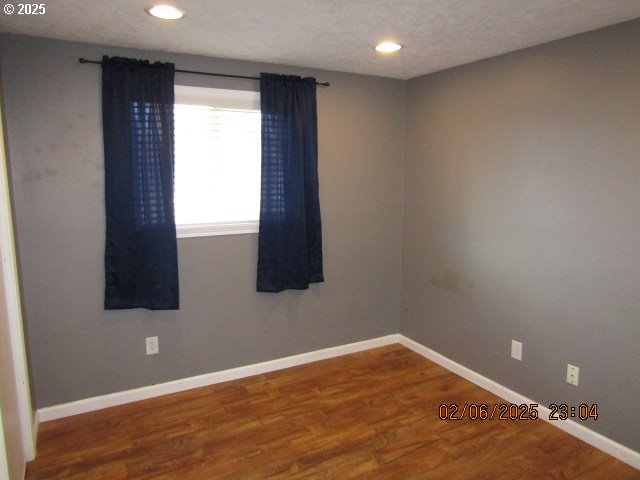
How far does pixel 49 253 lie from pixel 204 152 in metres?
1.13

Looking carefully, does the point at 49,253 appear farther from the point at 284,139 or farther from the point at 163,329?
the point at 284,139

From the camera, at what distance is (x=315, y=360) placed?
3568 millimetres

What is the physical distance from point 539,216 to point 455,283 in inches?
34.2

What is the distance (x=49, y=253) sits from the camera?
2615 millimetres

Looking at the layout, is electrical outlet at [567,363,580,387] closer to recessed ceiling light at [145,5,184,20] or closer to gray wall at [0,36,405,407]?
gray wall at [0,36,405,407]

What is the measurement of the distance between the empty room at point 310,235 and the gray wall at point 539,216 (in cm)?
1

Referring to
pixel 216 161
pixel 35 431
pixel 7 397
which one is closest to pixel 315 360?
pixel 216 161

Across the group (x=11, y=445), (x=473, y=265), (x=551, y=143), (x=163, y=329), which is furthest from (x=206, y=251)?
(x=551, y=143)

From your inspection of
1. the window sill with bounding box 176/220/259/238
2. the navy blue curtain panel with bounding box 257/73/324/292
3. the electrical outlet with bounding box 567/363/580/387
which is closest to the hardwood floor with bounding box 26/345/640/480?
the electrical outlet with bounding box 567/363/580/387

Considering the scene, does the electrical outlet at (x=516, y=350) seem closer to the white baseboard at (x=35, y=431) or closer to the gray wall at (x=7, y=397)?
the gray wall at (x=7, y=397)

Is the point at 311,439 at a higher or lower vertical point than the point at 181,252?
lower

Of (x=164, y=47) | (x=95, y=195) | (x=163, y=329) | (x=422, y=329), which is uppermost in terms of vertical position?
(x=164, y=47)

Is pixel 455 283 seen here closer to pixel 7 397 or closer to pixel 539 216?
pixel 539 216

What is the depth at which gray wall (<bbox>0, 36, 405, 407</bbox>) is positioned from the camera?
2537 mm
